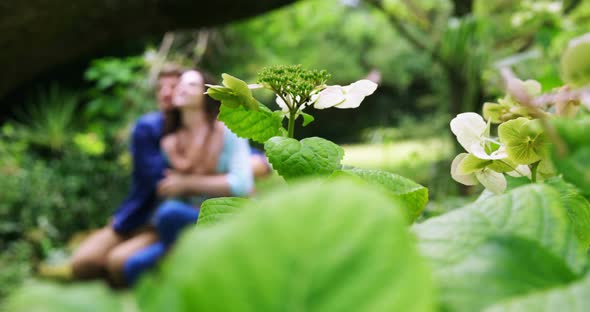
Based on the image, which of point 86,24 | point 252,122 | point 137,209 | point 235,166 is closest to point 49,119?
point 86,24

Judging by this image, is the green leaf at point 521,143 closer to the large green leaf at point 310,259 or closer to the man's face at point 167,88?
the large green leaf at point 310,259

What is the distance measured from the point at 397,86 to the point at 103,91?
5.29 metres

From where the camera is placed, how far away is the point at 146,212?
2123 millimetres

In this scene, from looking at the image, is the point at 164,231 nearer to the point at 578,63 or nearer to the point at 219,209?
the point at 219,209

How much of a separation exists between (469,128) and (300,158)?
0.09 meters

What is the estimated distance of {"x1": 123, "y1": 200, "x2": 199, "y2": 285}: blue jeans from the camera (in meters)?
1.79

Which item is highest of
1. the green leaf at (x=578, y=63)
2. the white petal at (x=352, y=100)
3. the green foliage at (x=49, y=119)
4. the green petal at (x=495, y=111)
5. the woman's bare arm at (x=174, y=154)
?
the green foliage at (x=49, y=119)

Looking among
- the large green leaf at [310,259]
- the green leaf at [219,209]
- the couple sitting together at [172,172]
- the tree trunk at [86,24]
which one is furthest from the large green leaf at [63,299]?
the tree trunk at [86,24]

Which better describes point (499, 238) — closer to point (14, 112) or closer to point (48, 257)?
point (48, 257)

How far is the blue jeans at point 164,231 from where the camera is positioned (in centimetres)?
179

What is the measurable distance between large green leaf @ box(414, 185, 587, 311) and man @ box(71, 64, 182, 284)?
6.19 feet

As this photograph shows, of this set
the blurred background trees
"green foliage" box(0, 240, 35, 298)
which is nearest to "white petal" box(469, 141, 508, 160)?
the blurred background trees

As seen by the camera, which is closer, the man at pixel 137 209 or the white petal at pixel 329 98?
the white petal at pixel 329 98

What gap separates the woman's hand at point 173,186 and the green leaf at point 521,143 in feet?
5.73
